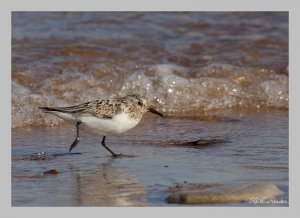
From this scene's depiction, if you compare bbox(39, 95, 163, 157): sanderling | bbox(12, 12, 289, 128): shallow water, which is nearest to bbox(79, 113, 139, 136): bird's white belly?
bbox(39, 95, 163, 157): sanderling

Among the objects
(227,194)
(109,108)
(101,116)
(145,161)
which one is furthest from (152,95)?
(227,194)

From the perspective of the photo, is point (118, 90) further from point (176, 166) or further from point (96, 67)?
point (176, 166)

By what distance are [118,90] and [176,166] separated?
3354 millimetres

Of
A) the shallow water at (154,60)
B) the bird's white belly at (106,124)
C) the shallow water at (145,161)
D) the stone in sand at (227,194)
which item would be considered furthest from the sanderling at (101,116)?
the stone in sand at (227,194)

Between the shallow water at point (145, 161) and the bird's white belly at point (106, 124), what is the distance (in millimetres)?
283

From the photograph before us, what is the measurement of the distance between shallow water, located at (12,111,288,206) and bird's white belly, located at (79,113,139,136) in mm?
283

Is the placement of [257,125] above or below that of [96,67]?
below

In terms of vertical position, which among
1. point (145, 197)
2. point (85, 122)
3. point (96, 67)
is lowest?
point (145, 197)

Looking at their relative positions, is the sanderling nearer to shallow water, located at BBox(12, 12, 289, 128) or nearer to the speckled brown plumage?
the speckled brown plumage

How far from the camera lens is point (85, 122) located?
23.8ft

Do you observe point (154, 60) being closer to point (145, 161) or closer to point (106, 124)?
point (106, 124)

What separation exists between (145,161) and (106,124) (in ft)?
1.99

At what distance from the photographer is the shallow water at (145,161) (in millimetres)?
5809

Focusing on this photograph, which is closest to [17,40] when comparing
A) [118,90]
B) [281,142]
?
[118,90]
